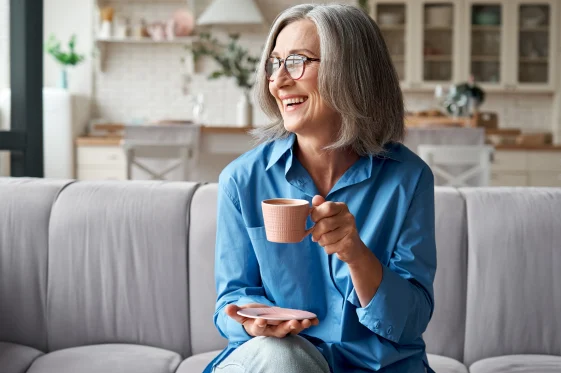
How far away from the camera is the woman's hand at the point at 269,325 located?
46.3 inches

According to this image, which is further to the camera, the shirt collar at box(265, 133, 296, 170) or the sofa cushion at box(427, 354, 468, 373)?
the sofa cushion at box(427, 354, 468, 373)

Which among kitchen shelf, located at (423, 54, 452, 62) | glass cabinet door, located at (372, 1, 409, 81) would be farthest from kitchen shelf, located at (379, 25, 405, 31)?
kitchen shelf, located at (423, 54, 452, 62)

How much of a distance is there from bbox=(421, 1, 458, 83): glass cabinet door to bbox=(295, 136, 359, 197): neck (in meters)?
5.73

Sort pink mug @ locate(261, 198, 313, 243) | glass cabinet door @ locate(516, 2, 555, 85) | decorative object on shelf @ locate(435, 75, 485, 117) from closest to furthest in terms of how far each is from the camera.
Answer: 1. pink mug @ locate(261, 198, 313, 243)
2. decorative object on shelf @ locate(435, 75, 485, 117)
3. glass cabinet door @ locate(516, 2, 555, 85)

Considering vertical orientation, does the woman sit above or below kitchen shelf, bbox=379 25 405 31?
below

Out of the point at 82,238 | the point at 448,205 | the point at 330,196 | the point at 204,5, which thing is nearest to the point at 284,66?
the point at 330,196

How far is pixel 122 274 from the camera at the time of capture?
1.98 meters

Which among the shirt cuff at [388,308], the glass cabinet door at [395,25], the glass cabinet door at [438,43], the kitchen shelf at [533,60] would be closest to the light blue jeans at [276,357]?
the shirt cuff at [388,308]

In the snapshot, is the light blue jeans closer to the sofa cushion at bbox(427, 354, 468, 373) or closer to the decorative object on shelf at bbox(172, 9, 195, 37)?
the sofa cushion at bbox(427, 354, 468, 373)

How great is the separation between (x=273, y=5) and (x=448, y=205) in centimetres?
551

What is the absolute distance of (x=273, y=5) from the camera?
7109mm

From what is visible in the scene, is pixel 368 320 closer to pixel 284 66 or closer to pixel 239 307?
pixel 239 307

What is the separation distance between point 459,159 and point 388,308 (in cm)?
316

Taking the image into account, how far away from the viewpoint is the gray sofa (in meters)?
1.91
